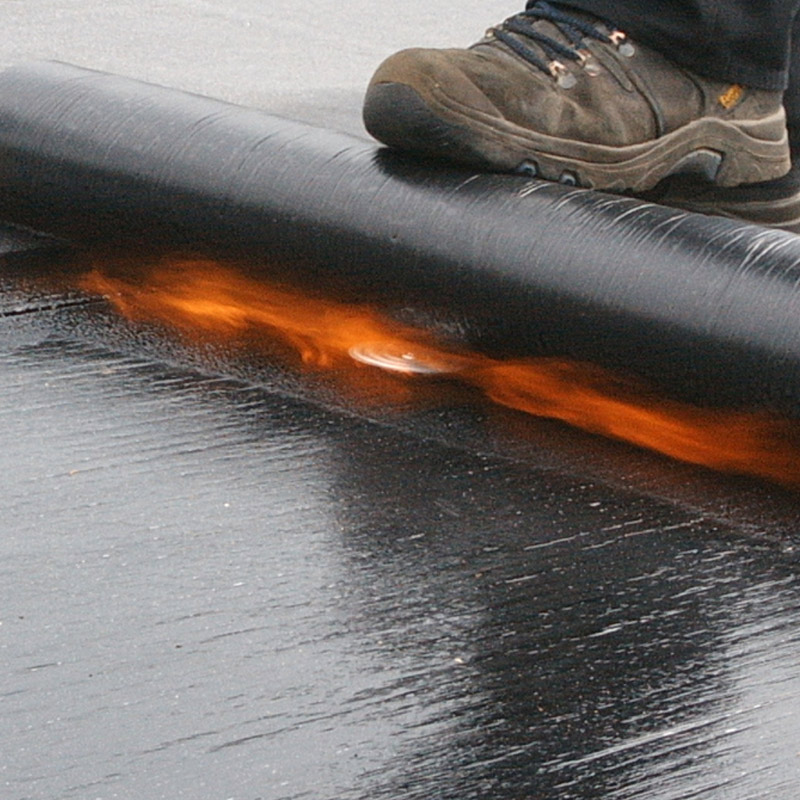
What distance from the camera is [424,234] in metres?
1.97

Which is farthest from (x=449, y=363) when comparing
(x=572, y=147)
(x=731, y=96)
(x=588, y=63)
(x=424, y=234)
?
(x=731, y=96)

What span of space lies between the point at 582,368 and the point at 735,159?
62 centimetres

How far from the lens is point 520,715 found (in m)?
1.23

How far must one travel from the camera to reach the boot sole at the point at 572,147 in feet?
6.67

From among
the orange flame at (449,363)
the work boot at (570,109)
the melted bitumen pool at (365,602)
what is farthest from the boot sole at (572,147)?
the melted bitumen pool at (365,602)

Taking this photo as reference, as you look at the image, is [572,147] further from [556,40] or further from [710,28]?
[710,28]

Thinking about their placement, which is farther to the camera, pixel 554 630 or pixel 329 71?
pixel 329 71

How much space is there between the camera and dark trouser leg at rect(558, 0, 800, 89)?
7.15ft

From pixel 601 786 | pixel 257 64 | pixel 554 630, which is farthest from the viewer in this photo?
pixel 257 64

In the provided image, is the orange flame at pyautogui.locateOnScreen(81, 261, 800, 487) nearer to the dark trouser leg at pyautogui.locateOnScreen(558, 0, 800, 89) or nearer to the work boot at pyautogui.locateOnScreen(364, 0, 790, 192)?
the work boot at pyautogui.locateOnScreen(364, 0, 790, 192)

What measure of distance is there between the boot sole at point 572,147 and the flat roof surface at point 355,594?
36 centimetres

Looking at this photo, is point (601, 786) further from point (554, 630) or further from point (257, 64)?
point (257, 64)

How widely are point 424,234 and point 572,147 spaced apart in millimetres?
319

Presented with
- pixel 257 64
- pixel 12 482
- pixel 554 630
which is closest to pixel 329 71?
pixel 257 64
